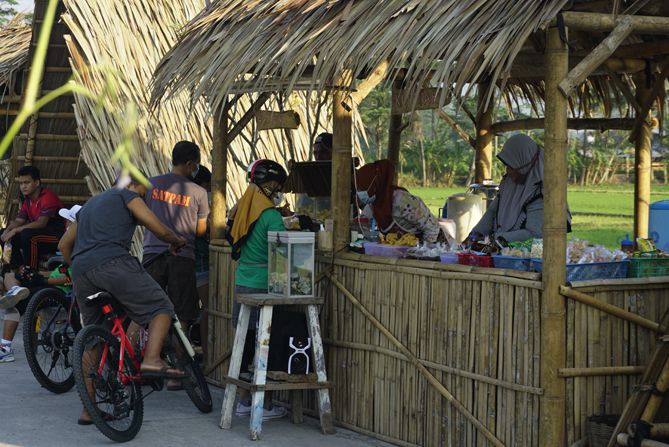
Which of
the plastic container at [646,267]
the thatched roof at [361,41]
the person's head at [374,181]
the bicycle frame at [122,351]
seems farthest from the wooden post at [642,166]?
the bicycle frame at [122,351]

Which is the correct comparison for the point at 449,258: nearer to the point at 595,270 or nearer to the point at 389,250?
the point at 389,250

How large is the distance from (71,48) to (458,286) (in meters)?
6.06

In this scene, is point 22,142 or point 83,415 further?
point 22,142

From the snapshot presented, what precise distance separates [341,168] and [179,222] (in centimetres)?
156

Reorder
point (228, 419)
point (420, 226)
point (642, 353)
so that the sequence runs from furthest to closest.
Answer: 1. point (420, 226)
2. point (228, 419)
3. point (642, 353)

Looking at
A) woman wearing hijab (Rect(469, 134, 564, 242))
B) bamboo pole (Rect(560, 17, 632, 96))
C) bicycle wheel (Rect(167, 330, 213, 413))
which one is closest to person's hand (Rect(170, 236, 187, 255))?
bicycle wheel (Rect(167, 330, 213, 413))

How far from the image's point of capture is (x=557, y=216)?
4742 mm

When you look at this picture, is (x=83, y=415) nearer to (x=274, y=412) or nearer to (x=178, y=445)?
(x=178, y=445)

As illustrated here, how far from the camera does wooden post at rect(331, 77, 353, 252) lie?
631 centimetres

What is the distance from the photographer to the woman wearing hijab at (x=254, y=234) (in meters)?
6.26

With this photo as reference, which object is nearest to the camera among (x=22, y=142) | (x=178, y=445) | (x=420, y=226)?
(x=178, y=445)

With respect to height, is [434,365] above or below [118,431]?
above

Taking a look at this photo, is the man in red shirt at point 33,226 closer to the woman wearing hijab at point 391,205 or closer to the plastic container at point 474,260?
the woman wearing hijab at point 391,205

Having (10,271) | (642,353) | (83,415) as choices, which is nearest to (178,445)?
(83,415)
